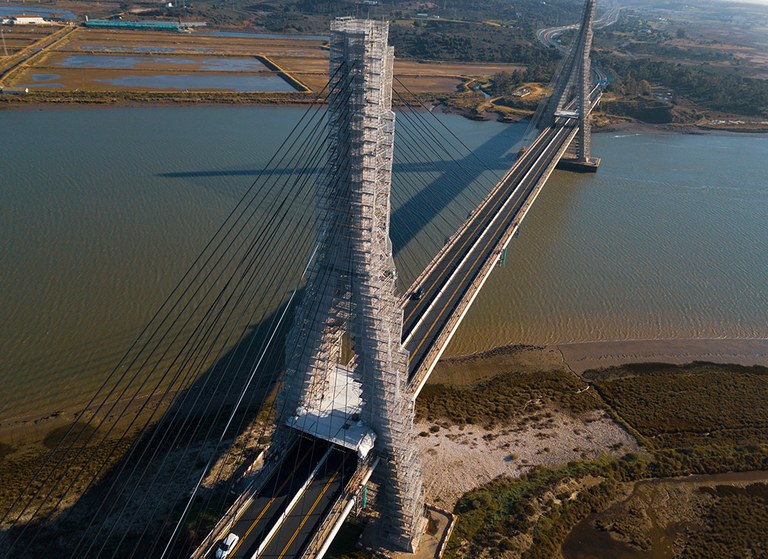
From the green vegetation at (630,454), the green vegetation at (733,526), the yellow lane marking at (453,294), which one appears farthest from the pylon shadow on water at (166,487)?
the green vegetation at (733,526)

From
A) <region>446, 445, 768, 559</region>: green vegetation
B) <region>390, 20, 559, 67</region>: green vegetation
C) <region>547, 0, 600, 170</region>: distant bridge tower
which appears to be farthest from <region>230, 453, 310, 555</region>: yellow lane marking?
<region>390, 20, 559, 67</region>: green vegetation

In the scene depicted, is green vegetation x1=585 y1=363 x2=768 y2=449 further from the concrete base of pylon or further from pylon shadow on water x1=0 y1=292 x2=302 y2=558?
the concrete base of pylon

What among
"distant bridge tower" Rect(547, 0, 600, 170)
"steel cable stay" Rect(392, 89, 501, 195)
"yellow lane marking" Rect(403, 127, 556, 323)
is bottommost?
"yellow lane marking" Rect(403, 127, 556, 323)

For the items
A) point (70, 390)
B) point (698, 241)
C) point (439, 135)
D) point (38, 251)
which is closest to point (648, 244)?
point (698, 241)

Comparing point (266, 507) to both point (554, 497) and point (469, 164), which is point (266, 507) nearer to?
point (554, 497)

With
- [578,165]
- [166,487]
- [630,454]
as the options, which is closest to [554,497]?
[630,454]

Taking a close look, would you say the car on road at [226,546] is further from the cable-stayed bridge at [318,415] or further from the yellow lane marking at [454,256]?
the yellow lane marking at [454,256]
